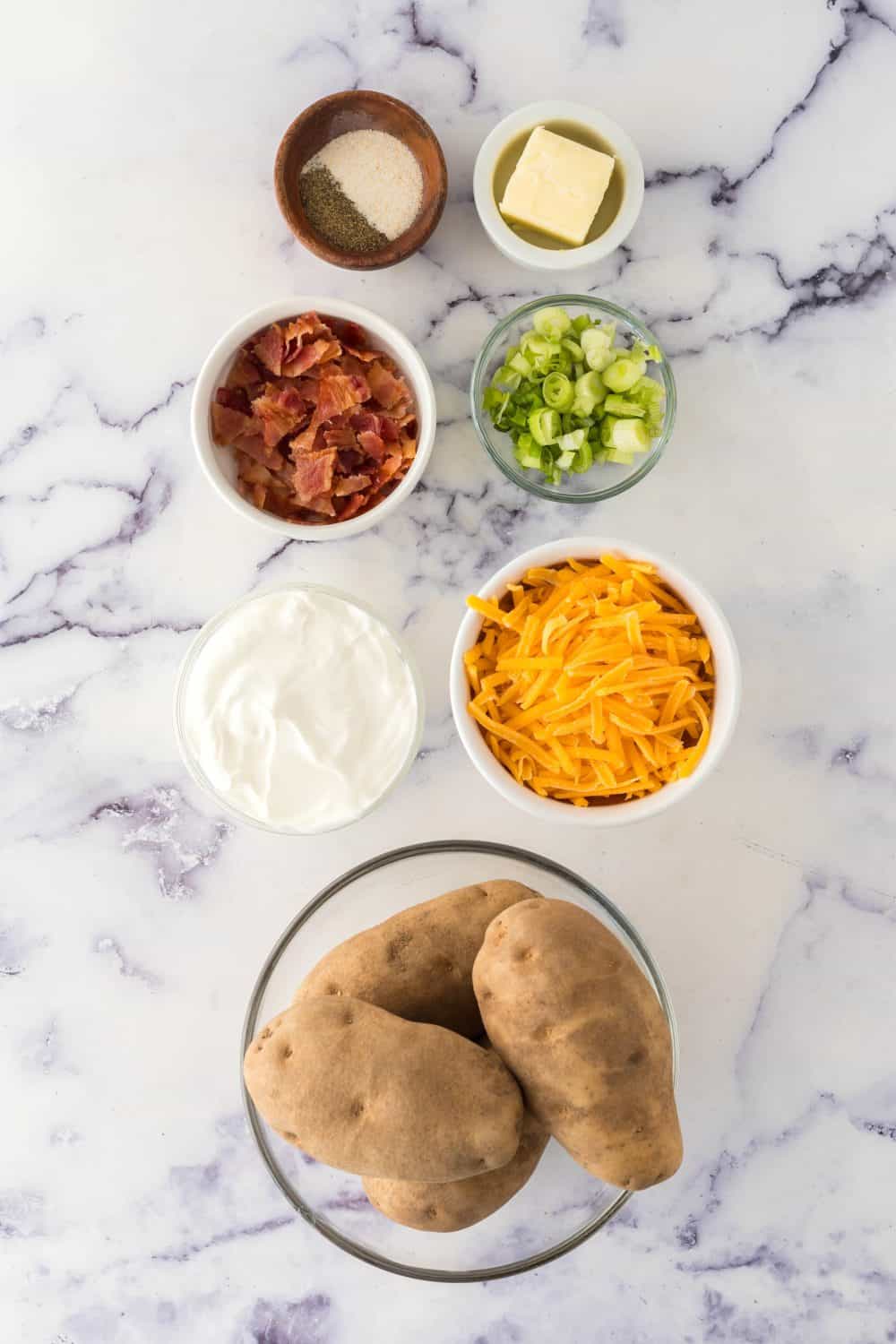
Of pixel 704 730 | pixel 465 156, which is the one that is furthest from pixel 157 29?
pixel 704 730

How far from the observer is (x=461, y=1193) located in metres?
1.34

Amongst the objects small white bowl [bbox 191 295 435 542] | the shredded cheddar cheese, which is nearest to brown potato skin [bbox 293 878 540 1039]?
the shredded cheddar cheese

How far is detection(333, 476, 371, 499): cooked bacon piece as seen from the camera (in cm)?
162

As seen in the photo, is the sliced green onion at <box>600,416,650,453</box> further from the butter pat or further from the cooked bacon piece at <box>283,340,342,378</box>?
the cooked bacon piece at <box>283,340,342,378</box>

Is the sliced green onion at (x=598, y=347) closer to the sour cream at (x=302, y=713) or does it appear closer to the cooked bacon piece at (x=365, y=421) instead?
the cooked bacon piece at (x=365, y=421)

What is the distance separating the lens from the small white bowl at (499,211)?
1.64 metres

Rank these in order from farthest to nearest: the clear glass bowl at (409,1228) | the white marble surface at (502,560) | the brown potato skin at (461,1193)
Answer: the white marble surface at (502,560) → the clear glass bowl at (409,1228) → the brown potato skin at (461,1193)

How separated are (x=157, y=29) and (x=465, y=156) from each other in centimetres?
51

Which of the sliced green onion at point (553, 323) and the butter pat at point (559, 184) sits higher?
the butter pat at point (559, 184)

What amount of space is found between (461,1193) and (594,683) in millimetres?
650

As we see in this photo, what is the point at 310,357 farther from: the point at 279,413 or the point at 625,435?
the point at 625,435

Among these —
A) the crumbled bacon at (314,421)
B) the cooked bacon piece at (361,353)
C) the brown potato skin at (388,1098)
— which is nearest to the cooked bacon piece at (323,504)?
the crumbled bacon at (314,421)

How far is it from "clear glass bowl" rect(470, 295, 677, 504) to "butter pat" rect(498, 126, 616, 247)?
110 mm

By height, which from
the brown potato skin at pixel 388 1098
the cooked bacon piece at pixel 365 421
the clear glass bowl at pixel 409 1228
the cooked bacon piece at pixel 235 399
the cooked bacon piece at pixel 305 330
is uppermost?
the cooked bacon piece at pixel 305 330
